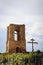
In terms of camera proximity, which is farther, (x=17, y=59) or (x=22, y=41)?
(x=22, y=41)

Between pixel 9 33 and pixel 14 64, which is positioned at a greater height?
pixel 9 33

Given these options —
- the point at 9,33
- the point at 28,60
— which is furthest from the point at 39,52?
the point at 9,33

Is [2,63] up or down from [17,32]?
down

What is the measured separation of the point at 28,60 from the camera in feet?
32.6

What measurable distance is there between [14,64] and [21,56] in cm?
27

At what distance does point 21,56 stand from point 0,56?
1.61 ft

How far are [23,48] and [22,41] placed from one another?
0.19 m

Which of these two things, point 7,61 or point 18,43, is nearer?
point 7,61

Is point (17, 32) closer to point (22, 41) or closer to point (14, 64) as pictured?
point (22, 41)

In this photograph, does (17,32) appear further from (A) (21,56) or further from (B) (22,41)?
(A) (21,56)

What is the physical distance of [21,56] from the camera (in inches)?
396

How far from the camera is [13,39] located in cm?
1084

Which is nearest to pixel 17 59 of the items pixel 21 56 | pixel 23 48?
pixel 21 56

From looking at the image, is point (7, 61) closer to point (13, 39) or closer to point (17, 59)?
point (17, 59)
